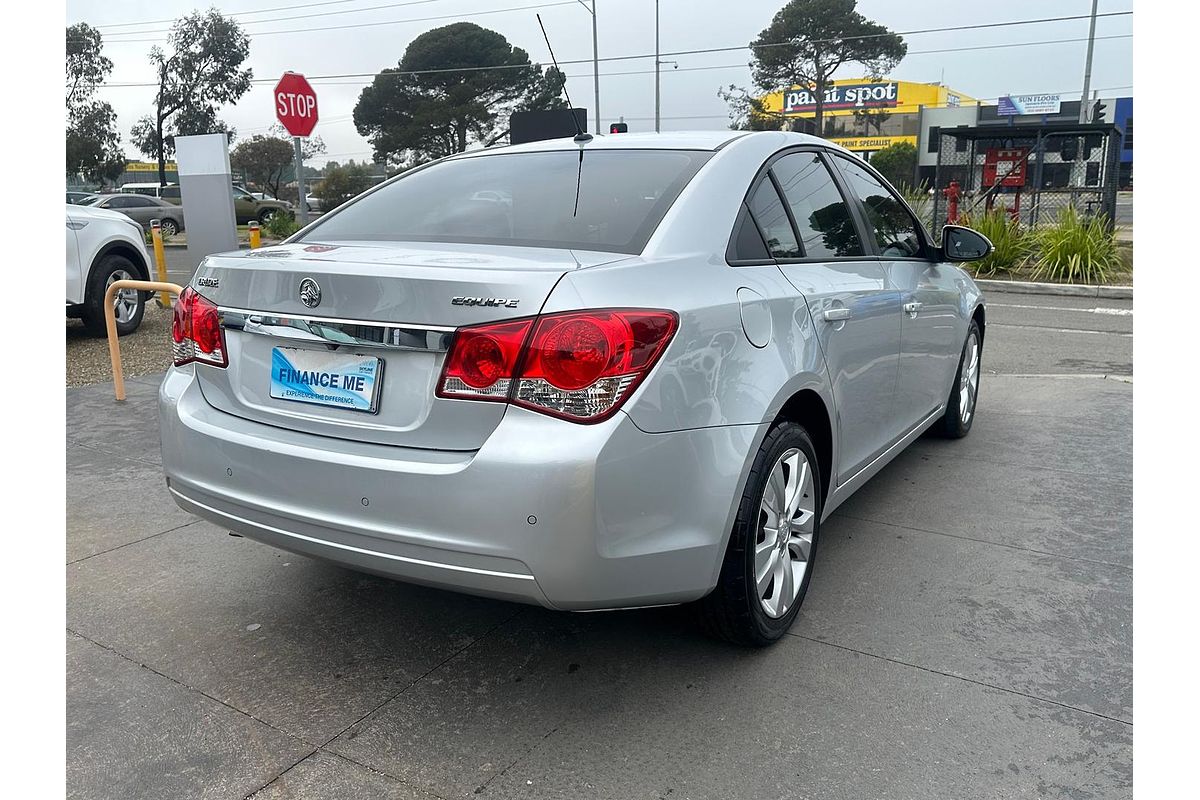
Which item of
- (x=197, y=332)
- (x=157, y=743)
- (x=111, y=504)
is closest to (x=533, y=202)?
(x=197, y=332)

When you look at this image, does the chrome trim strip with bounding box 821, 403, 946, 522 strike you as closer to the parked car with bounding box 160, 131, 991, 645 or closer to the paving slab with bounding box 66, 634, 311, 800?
the parked car with bounding box 160, 131, 991, 645

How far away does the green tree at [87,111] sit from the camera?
149 feet

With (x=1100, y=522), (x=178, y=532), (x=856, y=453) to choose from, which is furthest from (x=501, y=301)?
(x=1100, y=522)

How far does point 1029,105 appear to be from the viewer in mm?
64438

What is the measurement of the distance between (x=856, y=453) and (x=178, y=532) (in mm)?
2809

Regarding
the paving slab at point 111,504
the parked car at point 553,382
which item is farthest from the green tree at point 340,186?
the parked car at point 553,382

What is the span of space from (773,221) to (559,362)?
1245 millimetres

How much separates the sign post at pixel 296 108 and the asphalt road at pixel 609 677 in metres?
9.69

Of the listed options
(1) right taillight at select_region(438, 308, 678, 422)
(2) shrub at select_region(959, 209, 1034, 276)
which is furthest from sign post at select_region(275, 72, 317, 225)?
(1) right taillight at select_region(438, 308, 678, 422)

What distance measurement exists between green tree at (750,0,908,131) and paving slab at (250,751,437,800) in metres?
57.4

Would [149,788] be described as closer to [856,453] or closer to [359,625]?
[359,625]

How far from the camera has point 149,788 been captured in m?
2.45

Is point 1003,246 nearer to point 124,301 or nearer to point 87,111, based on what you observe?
point 124,301

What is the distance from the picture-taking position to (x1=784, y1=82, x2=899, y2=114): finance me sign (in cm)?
5981
